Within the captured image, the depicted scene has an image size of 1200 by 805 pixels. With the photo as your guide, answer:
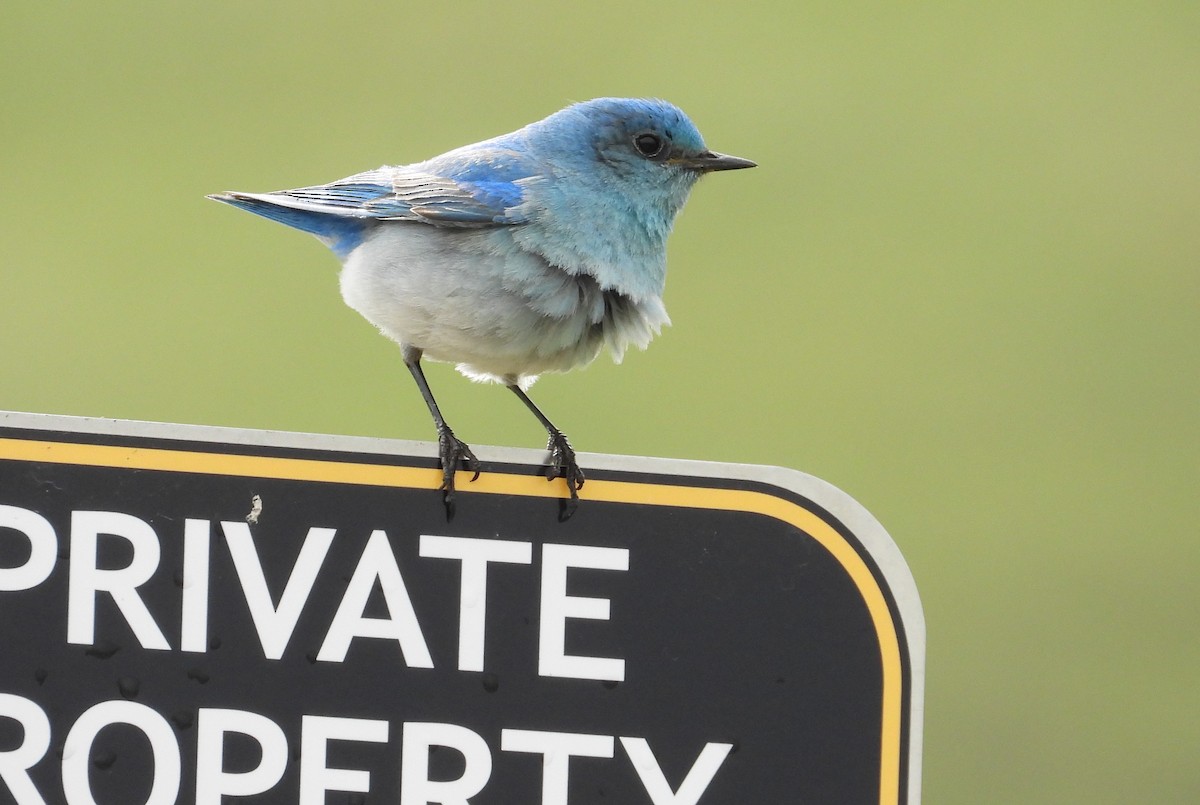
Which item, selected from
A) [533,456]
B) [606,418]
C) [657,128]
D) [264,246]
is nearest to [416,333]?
[657,128]

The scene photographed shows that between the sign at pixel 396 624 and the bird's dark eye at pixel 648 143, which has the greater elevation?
the bird's dark eye at pixel 648 143

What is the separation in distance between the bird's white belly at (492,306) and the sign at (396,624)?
966mm

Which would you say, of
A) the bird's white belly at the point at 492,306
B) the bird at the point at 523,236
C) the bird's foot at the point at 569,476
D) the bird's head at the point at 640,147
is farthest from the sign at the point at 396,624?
the bird's head at the point at 640,147

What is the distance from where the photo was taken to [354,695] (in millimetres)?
2240

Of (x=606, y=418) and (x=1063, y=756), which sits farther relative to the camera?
(x=606, y=418)

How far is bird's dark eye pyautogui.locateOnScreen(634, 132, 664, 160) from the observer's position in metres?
3.54

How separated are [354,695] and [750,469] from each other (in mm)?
711

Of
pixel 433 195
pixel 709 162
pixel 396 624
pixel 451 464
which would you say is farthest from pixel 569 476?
pixel 709 162

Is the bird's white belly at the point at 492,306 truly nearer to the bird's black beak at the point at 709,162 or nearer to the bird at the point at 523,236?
the bird at the point at 523,236

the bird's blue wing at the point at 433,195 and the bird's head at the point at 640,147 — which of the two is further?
the bird's head at the point at 640,147

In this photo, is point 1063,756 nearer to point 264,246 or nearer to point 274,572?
point 274,572

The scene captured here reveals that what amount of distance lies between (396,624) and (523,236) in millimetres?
1246

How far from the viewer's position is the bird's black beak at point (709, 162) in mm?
3512

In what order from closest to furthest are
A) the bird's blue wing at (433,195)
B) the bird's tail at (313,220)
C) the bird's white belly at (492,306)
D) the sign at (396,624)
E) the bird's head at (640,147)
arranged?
the sign at (396,624) → the bird's white belly at (492,306) → the bird's blue wing at (433,195) → the bird's head at (640,147) → the bird's tail at (313,220)
